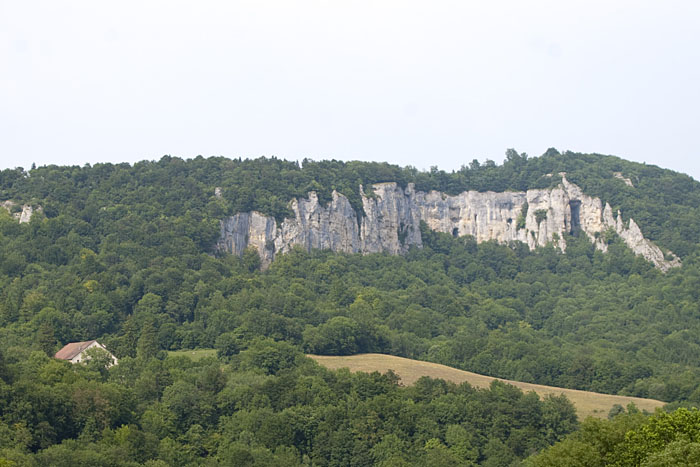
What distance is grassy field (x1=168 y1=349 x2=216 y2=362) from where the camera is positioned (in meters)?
85.6

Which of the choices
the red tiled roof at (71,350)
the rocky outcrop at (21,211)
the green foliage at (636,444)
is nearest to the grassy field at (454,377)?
the red tiled roof at (71,350)

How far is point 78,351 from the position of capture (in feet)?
263

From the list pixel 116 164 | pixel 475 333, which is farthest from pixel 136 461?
pixel 116 164

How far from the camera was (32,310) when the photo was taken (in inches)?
3494

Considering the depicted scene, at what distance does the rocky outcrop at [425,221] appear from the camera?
11750 centimetres

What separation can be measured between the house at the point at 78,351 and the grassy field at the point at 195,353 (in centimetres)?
612

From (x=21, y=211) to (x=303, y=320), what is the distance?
33.3 meters

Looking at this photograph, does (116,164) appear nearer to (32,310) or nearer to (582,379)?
(32,310)

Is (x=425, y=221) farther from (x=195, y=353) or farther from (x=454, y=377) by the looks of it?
(x=195, y=353)

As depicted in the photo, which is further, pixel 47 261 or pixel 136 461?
pixel 47 261

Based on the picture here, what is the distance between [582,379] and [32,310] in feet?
156

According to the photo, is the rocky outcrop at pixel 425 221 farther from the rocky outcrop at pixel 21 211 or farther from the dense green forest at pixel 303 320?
the rocky outcrop at pixel 21 211

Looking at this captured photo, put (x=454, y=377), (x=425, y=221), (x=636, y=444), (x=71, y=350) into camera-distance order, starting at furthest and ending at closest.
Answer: (x=425, y=221) → (x=454, y=377) → (x=71, y=350) → (x=636, y=444)

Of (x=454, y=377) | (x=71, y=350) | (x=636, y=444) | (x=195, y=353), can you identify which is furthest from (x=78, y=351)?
(x=636, y=444)
